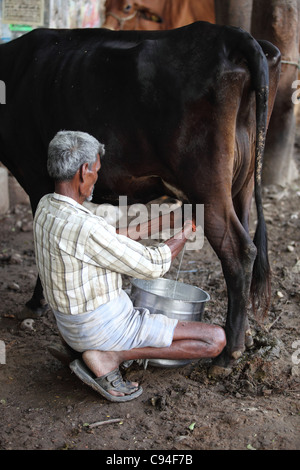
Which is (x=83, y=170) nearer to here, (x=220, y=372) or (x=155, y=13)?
(x=220, y=372)

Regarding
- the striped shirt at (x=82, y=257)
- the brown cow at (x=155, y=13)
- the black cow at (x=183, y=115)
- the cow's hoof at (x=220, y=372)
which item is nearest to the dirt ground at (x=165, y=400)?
the cow's hoof at (x=220, y=372)

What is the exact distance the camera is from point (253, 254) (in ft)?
10.7

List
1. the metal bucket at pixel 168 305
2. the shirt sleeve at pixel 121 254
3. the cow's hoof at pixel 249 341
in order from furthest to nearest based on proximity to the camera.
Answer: the cow's hoof at pixel 249 341
the metal bucket at pixel 168 305
the shirt sleeve at pixel 121 254

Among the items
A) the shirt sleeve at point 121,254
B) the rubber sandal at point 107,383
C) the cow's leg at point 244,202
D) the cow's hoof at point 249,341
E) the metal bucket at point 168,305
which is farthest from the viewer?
the cow's leg at point 244,202

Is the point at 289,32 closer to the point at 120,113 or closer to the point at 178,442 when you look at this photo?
the point at 120,113

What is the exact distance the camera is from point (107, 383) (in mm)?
2979

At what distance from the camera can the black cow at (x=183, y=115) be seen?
311cm

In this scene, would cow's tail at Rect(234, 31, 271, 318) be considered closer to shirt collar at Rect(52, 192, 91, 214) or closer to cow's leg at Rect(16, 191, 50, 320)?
shirt collar at Rect(52, 192, 91, 214)

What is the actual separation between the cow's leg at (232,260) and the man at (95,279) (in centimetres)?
24

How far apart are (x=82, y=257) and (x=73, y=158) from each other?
1.64 ft

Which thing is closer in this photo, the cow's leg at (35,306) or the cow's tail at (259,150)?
the cow's tail at (259,150)

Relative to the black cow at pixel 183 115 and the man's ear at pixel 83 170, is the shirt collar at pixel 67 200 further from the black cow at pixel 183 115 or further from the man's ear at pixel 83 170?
the black cow at pixel 183 115

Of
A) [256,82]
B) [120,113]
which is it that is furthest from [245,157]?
[120,113]

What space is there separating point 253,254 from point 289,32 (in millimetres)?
3622
